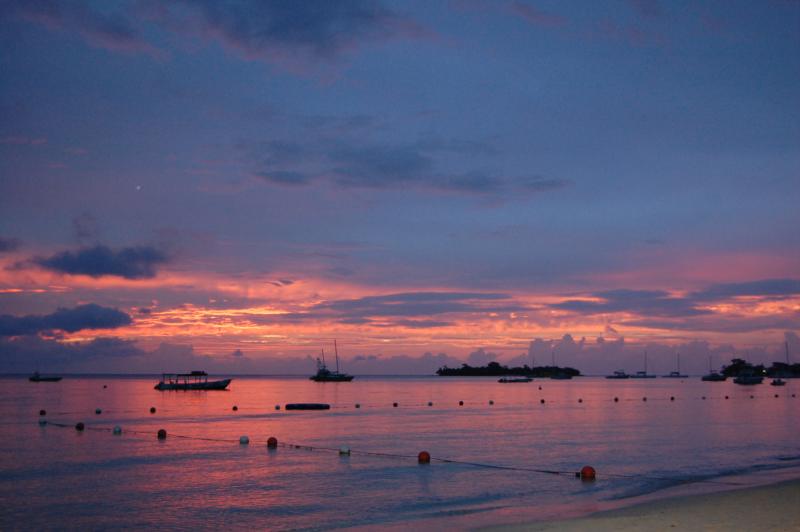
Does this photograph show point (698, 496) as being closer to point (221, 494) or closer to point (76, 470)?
point (221, 494)

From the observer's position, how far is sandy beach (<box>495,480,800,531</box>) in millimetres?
16625

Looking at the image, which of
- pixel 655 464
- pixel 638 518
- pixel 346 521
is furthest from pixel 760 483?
pixel 346 521

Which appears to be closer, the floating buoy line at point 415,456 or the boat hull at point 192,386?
the floating buoy line at point 415,456

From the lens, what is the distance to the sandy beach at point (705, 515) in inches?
655

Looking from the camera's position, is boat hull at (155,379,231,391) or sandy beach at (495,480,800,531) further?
boat hull at (155,379,231,391)

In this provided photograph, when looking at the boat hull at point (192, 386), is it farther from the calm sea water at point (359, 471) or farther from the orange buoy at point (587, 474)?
the orange buoy at point (587, 474)

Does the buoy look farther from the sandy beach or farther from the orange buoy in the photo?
the sandy beach

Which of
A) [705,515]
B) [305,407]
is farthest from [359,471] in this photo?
[305,407]

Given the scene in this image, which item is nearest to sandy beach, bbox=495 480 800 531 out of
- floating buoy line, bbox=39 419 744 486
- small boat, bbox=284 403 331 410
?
floating buoy line, bbox=39 419 744 486

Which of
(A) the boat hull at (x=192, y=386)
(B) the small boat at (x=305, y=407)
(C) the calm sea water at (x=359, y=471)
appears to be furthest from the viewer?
(A) the boat hull at (x=192, y=386)

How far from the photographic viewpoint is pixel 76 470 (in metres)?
34.0

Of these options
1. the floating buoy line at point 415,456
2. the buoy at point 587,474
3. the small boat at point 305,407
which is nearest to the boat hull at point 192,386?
the small boat at point 305,407

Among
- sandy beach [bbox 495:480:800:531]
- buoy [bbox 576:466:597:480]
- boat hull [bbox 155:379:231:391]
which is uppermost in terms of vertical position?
sandy beach [bbox 495:480:800:531]

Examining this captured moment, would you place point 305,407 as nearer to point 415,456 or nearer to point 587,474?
point 415,456
